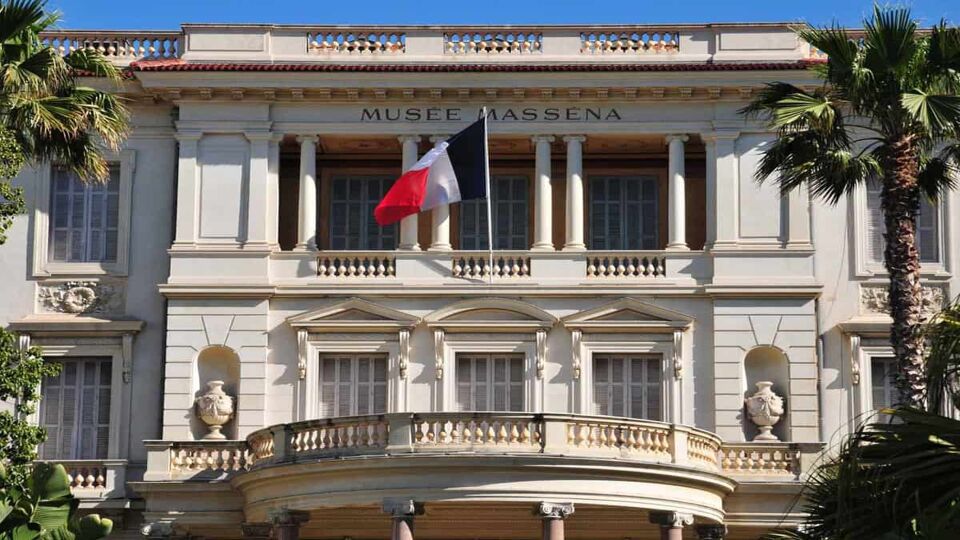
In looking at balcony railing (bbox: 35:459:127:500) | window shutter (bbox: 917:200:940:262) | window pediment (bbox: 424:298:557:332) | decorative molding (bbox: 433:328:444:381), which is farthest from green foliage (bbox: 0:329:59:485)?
window shutter (bbox: 917:200:940:262)

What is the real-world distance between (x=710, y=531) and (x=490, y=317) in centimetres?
627

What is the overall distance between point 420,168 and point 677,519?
876 cm

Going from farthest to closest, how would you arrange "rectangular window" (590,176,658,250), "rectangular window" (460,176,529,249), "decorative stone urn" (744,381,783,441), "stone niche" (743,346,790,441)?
"rectangular window" (460,176,529,249)
"rectangular window" (590,176,658,250)
"stone niche" (743,346,790,441)
"decorative stone urn" (744,381,783,441)

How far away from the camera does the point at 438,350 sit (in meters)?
39.6

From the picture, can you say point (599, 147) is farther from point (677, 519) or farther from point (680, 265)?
point (677, 519)

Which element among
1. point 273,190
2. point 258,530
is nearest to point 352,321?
point 273,190

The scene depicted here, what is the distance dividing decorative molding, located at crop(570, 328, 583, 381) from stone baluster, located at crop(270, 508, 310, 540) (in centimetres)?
666

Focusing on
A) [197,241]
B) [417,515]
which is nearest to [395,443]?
[417,515]

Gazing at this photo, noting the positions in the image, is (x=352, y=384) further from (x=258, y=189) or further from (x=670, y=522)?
(x=670, y=522)

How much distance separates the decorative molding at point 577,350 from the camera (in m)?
39.5

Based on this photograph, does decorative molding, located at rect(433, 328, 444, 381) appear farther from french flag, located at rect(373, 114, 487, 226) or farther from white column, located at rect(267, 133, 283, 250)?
white column, located at rect(267, 133, 283, 250)

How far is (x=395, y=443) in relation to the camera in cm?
3444

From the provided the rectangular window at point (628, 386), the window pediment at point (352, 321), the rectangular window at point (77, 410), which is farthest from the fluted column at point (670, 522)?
the rectangular window at point (77, 410)

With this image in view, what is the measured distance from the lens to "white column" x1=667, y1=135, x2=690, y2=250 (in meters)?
40.4
